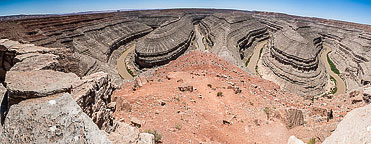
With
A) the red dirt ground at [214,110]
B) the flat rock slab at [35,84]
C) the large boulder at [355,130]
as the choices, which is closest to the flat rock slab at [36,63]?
the flat rock slab at [35,84]

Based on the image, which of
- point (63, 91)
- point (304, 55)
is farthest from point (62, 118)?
point (304, 55)

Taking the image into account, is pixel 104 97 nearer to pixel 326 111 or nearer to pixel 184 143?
pixel 184 143

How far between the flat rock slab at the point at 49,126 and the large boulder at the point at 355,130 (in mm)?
5488

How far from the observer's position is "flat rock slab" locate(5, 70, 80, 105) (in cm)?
460

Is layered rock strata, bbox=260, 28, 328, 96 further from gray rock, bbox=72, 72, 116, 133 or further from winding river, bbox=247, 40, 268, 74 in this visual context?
gray rock, bbox=72, 72, 116, 133

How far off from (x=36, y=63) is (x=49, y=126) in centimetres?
443

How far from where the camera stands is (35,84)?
4934mm

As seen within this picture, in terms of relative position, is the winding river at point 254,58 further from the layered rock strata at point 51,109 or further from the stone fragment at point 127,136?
the layered rock strata at point 51,109

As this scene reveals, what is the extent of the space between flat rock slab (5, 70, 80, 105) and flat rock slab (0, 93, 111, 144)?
24.7 inches

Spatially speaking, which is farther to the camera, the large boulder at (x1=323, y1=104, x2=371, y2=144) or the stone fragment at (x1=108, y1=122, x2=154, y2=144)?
the stone fragment at (x1=108, y1=122, x2=154, y2=144)

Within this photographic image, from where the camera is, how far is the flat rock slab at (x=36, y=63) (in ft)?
21.3

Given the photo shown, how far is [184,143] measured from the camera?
7.35m

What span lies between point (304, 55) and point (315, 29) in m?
31.5

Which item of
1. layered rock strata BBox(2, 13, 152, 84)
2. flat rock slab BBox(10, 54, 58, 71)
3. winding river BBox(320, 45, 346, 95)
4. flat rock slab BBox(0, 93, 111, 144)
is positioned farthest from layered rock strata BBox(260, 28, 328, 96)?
flat rock slab BBox(0, 93, 111, 144)
